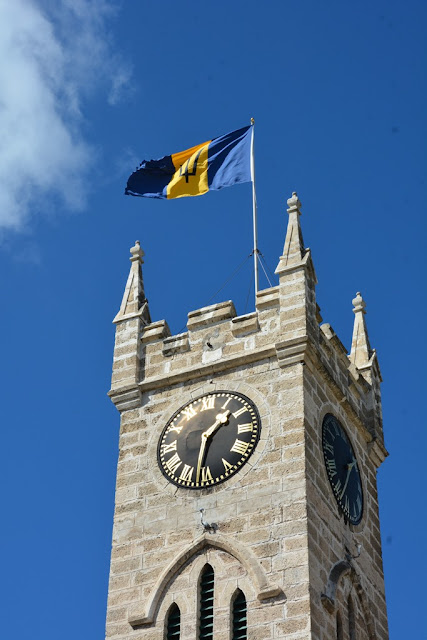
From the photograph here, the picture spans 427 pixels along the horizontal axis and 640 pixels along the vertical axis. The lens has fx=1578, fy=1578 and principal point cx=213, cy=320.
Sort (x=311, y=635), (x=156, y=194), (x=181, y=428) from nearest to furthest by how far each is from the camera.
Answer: (x=311, y=635) < (x=181, y=428) < (x=156, y=194)

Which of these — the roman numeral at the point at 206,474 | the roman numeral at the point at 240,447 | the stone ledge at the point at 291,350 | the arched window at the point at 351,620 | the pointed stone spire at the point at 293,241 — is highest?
the pointed stone spire at the point at 293,241

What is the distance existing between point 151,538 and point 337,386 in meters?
6.45

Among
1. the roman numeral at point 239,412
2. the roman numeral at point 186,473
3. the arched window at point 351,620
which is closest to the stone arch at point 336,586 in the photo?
the arched window at point 351,620

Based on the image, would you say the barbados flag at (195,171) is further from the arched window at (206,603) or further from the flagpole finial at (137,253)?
the arched window at (206,603)

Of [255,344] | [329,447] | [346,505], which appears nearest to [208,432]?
[255,344]

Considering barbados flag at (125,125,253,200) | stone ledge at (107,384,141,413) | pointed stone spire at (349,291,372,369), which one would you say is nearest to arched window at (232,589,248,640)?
stone ledge at (107,384,141,413)

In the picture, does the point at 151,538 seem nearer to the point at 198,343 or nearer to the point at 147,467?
the point at 147,467

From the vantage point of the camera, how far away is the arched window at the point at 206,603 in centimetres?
3631

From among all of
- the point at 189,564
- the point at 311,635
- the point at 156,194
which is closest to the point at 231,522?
the point at 189,564

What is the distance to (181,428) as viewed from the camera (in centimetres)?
3969

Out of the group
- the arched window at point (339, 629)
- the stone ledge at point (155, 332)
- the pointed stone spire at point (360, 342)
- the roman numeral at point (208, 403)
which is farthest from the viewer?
the pointed stone spire at point (360, 342)

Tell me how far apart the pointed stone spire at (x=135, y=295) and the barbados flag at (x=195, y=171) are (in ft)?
6.65

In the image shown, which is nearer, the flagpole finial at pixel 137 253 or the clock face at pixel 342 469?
the clock face at pixel 342 469

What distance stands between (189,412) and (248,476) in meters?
2.85
